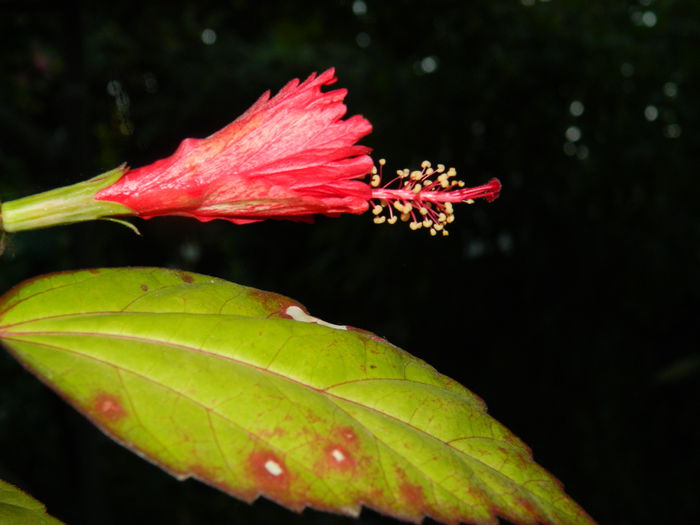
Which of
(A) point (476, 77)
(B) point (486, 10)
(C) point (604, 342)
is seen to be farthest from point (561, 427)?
(B) point (486, 10)

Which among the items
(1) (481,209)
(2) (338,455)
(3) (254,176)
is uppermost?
(3) (254,176)

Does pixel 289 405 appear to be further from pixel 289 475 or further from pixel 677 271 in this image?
pixel 677 271

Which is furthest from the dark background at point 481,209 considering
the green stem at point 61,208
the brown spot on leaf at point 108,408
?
the brown spot on leaf at point 108,408

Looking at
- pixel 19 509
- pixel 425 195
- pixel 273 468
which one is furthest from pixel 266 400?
pixel 425 195

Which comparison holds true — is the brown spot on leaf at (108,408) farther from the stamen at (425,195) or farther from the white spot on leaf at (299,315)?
the stamen at (425,195)

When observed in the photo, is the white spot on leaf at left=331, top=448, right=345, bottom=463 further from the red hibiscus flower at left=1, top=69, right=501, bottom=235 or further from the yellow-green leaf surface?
the red hibiscus flower at left=1, top=69, right=501, bottom=235

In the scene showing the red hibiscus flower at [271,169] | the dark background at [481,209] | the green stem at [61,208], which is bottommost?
the dark background at [481,209]

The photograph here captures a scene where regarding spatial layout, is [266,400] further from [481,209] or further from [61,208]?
[481,209]
